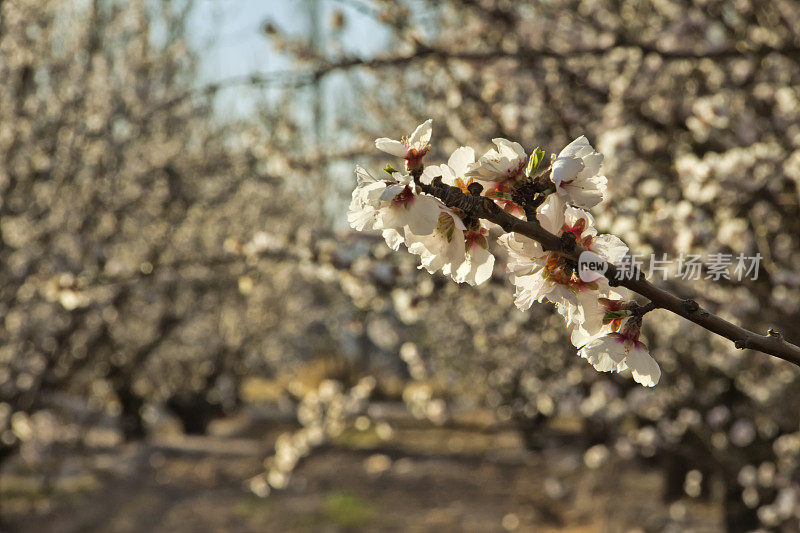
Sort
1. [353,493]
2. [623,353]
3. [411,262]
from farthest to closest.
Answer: [353,493] < [411,262] < [623,353]

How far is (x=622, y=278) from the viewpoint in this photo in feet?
3.56

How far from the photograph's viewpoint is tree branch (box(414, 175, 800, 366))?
104 centimetres

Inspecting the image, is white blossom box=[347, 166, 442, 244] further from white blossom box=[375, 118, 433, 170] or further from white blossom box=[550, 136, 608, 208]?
white blossom box=[550, 136, 608, 208]

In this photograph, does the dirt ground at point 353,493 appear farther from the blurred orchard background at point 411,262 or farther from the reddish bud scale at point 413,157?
the reddish bud scale at point 413,157

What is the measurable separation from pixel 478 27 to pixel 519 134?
0.83 m

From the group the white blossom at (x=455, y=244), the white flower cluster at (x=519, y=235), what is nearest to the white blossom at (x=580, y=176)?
the white flower cluster at (x=519, y=235)

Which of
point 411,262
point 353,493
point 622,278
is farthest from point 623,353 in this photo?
point 353,493

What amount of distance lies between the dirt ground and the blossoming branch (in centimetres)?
585

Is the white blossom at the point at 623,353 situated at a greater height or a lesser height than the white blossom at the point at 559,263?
lesser

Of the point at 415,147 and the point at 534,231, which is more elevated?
the point at 415,147

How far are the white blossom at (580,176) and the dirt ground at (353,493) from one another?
596 centimetres

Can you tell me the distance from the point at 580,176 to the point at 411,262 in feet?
9.33

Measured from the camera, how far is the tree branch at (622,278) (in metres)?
1.04

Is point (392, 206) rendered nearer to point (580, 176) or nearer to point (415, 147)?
point (415, 147)
